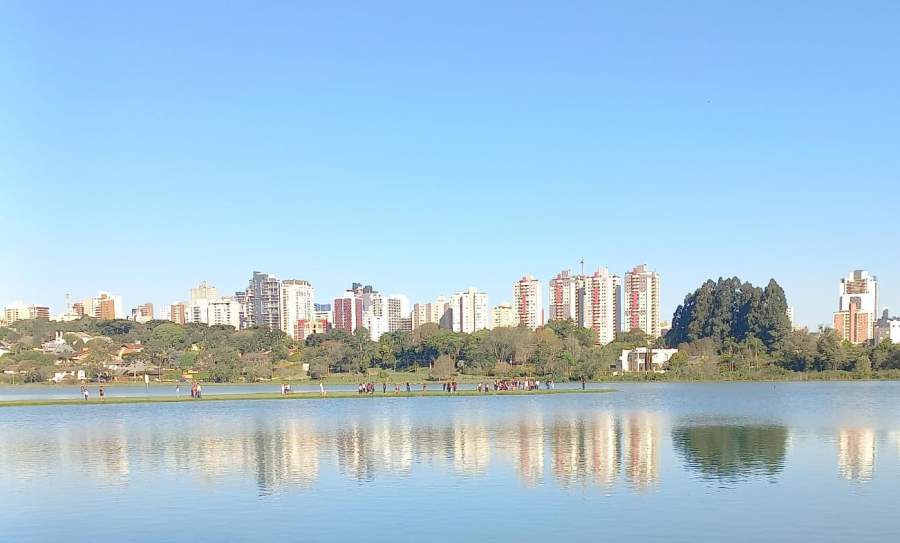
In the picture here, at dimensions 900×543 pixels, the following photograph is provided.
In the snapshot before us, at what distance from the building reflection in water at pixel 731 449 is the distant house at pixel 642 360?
85.6m

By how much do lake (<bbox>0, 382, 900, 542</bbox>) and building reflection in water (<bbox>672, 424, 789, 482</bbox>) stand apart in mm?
107

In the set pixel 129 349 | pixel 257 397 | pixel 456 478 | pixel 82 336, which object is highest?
pixel 456 478

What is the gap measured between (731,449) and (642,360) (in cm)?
9784

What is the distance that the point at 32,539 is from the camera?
69.6 feet

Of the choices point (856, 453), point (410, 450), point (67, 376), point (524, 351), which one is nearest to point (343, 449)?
point (410, 450)

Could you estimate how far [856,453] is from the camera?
33.4 m

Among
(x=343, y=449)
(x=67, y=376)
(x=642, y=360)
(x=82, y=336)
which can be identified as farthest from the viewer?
(x=82, y=336)

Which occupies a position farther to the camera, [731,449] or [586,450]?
[731,449]

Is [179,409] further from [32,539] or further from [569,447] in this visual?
[32,539]

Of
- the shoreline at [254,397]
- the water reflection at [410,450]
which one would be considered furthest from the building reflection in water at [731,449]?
the shoreline at [254,397]

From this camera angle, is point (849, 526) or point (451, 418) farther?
point (451, 418)

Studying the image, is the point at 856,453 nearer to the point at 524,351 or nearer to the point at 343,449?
the point at 343,449

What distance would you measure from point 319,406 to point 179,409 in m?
8.89

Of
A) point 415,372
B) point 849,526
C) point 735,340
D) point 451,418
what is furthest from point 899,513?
point 735,340
